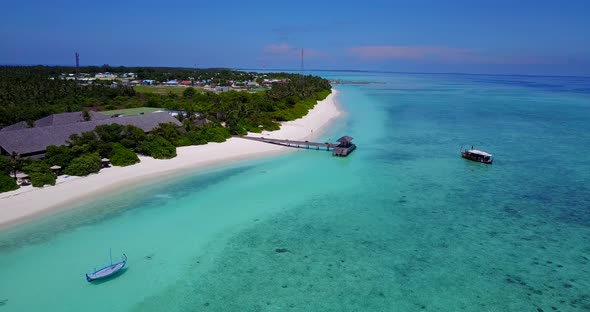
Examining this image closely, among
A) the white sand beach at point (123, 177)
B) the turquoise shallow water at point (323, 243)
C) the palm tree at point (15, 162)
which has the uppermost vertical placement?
the palm tree at point (15, 162)

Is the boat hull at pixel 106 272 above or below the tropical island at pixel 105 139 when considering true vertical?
below

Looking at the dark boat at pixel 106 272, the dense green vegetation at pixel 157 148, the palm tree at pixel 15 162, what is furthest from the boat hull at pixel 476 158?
the palm tree at pixel 15 162

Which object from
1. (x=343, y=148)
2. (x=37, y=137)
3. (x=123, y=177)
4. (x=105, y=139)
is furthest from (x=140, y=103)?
(x=343, y=148)

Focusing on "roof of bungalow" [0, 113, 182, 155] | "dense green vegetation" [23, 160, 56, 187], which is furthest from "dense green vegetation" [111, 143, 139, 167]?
"dense green vegetation" [23, 160, 56, 187]

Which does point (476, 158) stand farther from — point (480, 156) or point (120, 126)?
point (120, 126)

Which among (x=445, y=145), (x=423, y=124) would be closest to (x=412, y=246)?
(x=445, y=145)

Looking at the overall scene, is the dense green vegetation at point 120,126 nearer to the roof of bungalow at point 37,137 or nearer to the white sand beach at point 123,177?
the white sand beach at point 123,177
